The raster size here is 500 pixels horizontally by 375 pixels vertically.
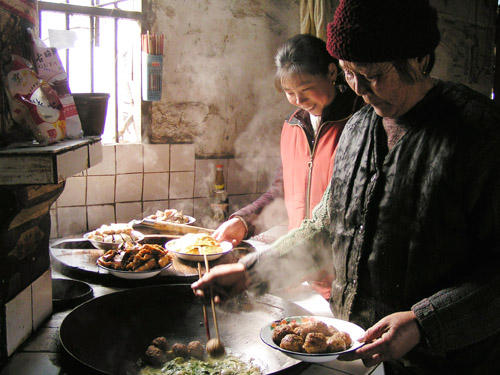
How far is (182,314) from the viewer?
1.98 meters

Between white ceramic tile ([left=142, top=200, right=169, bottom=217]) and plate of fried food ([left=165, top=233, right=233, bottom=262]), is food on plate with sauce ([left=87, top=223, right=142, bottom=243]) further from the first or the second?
white ceramic tile ([left=142, top=200, right=169, bottom=217])

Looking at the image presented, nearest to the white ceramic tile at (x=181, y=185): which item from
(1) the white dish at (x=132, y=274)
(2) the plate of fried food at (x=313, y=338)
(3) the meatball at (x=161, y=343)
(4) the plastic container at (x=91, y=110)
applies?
(1) the white dish at (x=132, y=274)

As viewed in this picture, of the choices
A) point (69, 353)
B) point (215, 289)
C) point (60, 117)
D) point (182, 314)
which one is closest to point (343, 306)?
point (215, 289)

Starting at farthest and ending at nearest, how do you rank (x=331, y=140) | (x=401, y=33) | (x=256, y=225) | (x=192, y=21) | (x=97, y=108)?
(x=192, y=21), (x=256, y=225), (x=331, y=140), (x=97, y=108), (x=401, y=33)

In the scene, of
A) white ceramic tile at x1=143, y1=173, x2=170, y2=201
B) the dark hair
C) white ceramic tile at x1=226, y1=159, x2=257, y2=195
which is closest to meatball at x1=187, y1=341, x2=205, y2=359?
the dark hair

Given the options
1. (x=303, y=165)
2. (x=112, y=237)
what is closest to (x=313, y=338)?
(x=303, y=165)

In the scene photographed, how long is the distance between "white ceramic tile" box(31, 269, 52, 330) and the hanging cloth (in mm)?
2963

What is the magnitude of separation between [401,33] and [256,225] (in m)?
1.95

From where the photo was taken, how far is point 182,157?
4059mm

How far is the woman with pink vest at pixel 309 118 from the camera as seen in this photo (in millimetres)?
2637

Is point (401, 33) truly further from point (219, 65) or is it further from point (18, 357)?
point (219, 65)

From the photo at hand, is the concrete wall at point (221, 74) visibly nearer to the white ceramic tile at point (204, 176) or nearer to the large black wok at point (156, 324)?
the white ceramic tile at point (204, 176)

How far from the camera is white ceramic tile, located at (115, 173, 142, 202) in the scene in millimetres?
3807

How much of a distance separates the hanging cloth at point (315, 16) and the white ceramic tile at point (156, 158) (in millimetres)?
1563
